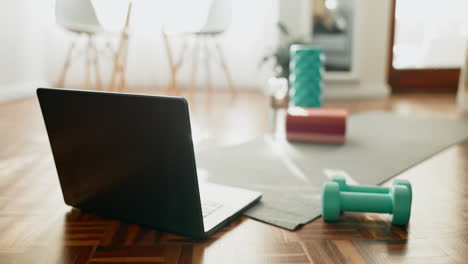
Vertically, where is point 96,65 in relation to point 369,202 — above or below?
above

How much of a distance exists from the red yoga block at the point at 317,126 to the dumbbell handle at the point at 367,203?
94cm

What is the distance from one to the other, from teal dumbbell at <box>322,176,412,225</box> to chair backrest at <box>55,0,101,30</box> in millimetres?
2063

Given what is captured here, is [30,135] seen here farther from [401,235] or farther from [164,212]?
[401,235]

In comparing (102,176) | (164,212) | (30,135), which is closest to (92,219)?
(102,176)

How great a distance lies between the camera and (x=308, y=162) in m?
1.91

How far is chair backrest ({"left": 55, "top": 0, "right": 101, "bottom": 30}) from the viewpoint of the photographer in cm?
276

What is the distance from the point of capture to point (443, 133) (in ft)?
8.12

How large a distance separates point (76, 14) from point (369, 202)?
2180 millimetres

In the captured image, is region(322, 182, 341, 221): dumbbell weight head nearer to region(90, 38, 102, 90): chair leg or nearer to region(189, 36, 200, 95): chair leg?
region(189, 36, 200, 95): chair leg

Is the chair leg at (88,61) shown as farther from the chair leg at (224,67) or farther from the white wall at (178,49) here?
the chair leg at (224,67)

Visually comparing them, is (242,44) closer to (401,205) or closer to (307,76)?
(307,76)

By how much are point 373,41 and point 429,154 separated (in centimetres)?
200

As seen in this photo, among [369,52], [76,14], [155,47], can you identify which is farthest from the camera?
[155,47]

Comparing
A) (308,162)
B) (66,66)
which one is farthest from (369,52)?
(66,66)
